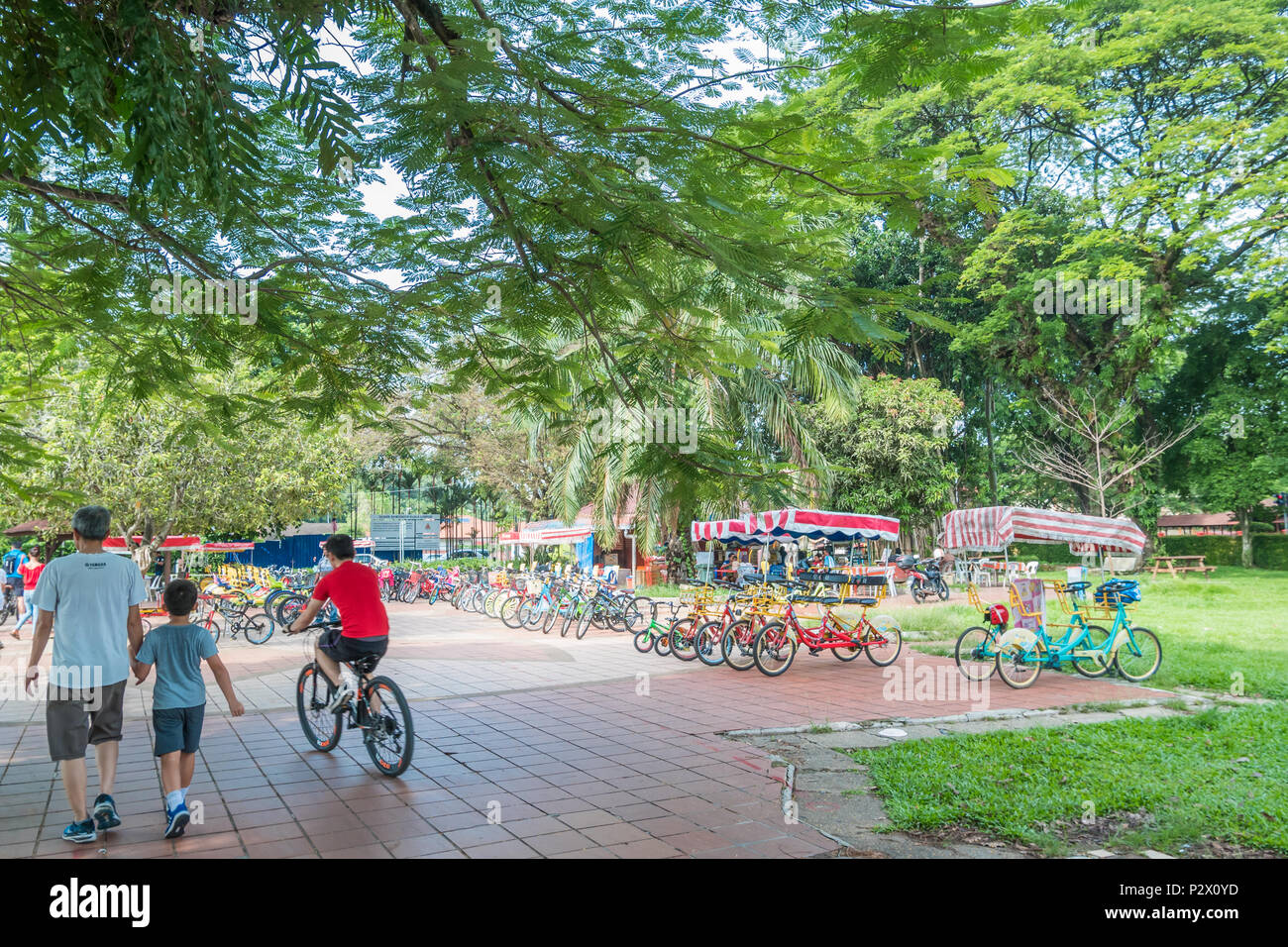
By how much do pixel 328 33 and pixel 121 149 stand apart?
1.89 metres

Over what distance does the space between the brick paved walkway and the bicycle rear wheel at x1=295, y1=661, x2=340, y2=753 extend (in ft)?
0.36

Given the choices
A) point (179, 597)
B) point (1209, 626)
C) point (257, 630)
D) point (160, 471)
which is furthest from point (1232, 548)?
point (179, 597)

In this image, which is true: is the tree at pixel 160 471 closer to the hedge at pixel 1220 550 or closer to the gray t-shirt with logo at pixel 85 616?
the gray t-shirt with logo at pixel 85 616

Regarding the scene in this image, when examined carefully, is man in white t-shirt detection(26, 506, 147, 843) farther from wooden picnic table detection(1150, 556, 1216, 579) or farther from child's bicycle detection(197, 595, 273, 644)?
wooden picnic table detection(1150, 556, 1216, 579)

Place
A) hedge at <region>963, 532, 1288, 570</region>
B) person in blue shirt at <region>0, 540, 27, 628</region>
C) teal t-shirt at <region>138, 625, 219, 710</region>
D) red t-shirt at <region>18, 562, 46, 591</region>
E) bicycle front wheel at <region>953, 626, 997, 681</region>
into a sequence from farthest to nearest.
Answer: hedge at <region>963, 532, 1288, 570</region> → person in blue shirt at <region>0, 540, 27, 628</region> → red t-shirt at <region>18, 562, 46, 591</region> → bicycle front wheel at <region>953, 626, 997, 681</region> → teal t-shirt at <region>138, 625, 219, 710</region>

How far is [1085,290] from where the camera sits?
24.0 metres

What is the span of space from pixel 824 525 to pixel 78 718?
12.3 meters

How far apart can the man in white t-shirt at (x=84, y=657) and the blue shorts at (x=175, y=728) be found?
218mm

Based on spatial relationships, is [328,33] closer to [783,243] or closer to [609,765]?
[783,243]

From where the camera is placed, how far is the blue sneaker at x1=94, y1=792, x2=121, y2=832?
4.55 metres

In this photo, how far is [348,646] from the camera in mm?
5750

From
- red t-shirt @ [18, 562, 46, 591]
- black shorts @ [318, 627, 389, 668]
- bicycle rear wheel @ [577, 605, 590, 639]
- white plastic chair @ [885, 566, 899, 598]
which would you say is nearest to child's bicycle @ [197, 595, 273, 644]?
red t-shirt @ [18, 562, 46, 591]

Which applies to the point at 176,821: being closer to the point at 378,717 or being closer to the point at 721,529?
the point at 378,717

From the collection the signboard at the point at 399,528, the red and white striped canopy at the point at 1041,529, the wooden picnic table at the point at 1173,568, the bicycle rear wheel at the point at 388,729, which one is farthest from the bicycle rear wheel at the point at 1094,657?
the signboard at the point at 399,528
